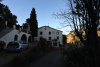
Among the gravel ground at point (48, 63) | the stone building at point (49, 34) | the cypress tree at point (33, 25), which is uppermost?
the cypress tree at point (33, 25)

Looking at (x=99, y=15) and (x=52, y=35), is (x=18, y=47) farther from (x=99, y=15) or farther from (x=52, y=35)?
(x=52, y=35)

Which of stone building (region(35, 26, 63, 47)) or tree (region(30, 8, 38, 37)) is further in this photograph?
stone building (region(35, 26, 63, 47))

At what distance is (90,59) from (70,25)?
5589 millimetres

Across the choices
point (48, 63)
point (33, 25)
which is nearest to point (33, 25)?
point (33, 25)

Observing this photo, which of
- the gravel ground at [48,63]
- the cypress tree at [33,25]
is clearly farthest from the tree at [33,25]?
the gravel ground at [48,63]

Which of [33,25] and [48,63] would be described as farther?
[33,25]

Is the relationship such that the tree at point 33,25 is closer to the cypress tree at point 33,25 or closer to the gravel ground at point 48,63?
the cypress tree at point 33,25

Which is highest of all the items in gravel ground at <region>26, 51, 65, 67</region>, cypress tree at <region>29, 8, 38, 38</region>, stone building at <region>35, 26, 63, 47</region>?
cypress tree at <region>29, 8, 38, 38</region>

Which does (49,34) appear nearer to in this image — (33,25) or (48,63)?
(33,25)

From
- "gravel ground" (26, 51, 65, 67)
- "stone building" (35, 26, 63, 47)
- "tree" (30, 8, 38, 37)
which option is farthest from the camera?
"stone building" (35, 26, 63, 47)

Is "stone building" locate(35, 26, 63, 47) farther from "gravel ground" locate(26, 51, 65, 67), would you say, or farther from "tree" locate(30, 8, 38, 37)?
"gravel ground" locate(26, 51, 65, 67)

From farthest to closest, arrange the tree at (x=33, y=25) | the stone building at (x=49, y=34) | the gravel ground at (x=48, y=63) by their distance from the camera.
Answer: the stone building at (x=49, y=34), the tree at (x=33, y=25), the gravel ground at (x=48, y=63)

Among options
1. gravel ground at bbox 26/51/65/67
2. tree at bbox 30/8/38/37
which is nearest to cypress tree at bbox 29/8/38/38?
tree at bbox 30/8/38/37

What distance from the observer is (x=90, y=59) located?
3.14m
